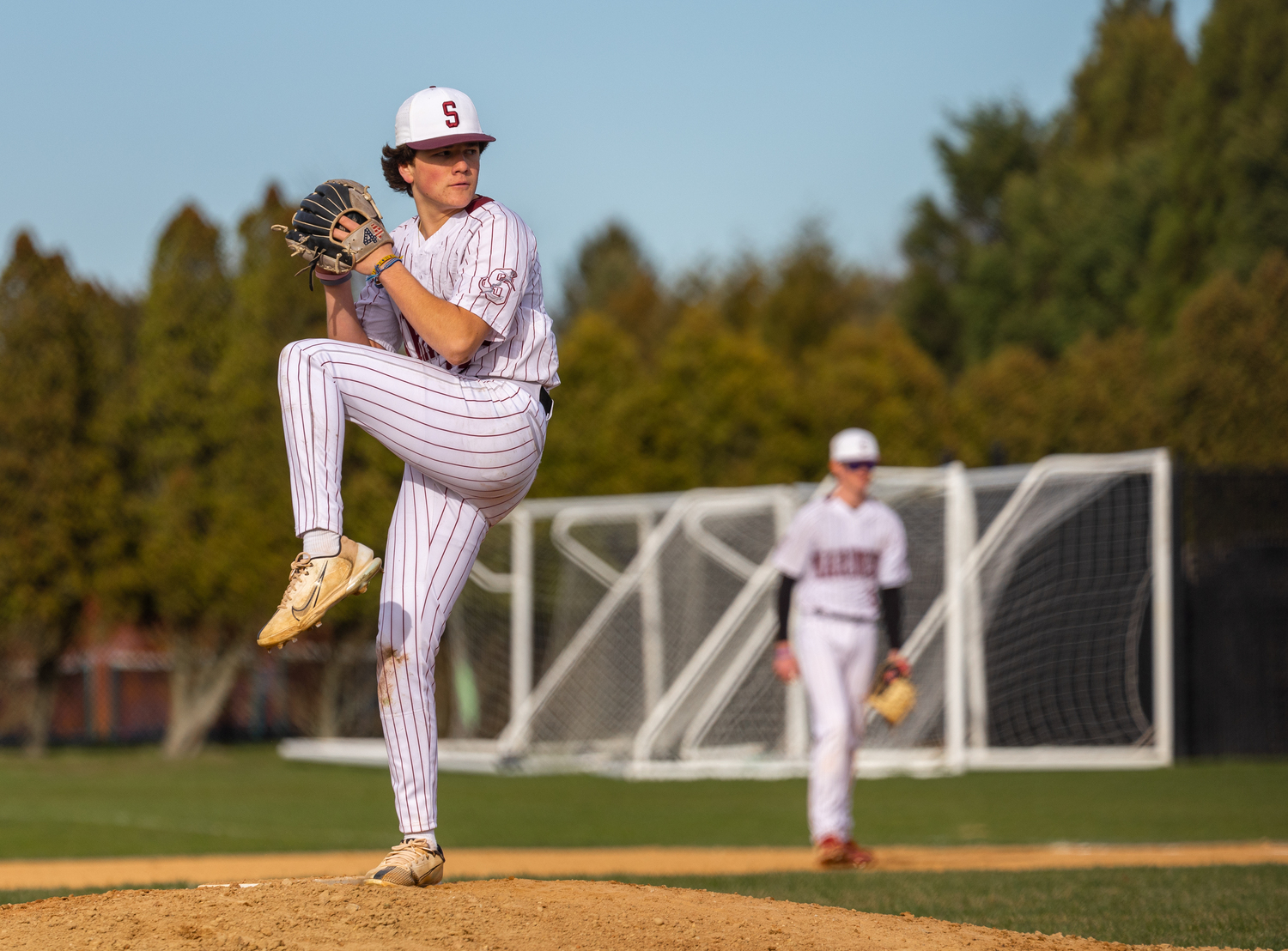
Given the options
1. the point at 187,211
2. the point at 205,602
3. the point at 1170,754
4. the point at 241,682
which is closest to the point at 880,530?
the point at 1170,754

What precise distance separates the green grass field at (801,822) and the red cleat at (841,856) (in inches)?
29.6

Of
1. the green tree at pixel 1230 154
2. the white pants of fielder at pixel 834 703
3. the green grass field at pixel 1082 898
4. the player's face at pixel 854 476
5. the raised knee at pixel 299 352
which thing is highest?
the green tree at pixel 1230 154

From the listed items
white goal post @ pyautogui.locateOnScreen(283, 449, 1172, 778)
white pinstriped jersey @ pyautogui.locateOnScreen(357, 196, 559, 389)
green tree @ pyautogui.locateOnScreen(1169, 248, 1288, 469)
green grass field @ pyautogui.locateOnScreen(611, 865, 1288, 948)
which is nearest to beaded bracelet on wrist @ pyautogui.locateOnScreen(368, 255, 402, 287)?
white pinstriped jersey @ pyautogui.locateOnScreen(357, 196, 559, 389)

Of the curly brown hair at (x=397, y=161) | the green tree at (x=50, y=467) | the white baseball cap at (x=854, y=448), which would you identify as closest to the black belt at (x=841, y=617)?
the white baseball cap at (x=854, y=448)

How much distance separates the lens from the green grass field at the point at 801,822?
6520 millimetres

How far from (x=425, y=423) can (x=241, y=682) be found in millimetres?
21894

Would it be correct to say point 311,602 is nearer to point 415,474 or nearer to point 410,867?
point 415,474

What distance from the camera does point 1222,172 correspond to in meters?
33.2

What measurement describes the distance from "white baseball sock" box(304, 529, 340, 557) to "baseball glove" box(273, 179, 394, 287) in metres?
0.83

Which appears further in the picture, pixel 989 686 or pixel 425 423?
pixel 989 686

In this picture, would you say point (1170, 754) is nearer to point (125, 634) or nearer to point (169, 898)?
point (169, 898)

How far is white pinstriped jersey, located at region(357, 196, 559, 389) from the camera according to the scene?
4.70 metres

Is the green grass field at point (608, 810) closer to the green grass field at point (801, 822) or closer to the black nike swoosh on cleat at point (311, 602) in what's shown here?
the green grass field at point (801, 822)

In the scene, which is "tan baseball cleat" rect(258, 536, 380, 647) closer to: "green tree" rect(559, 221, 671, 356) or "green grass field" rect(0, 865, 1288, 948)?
"green grass field" rect(0, 865, 1288, 948)
